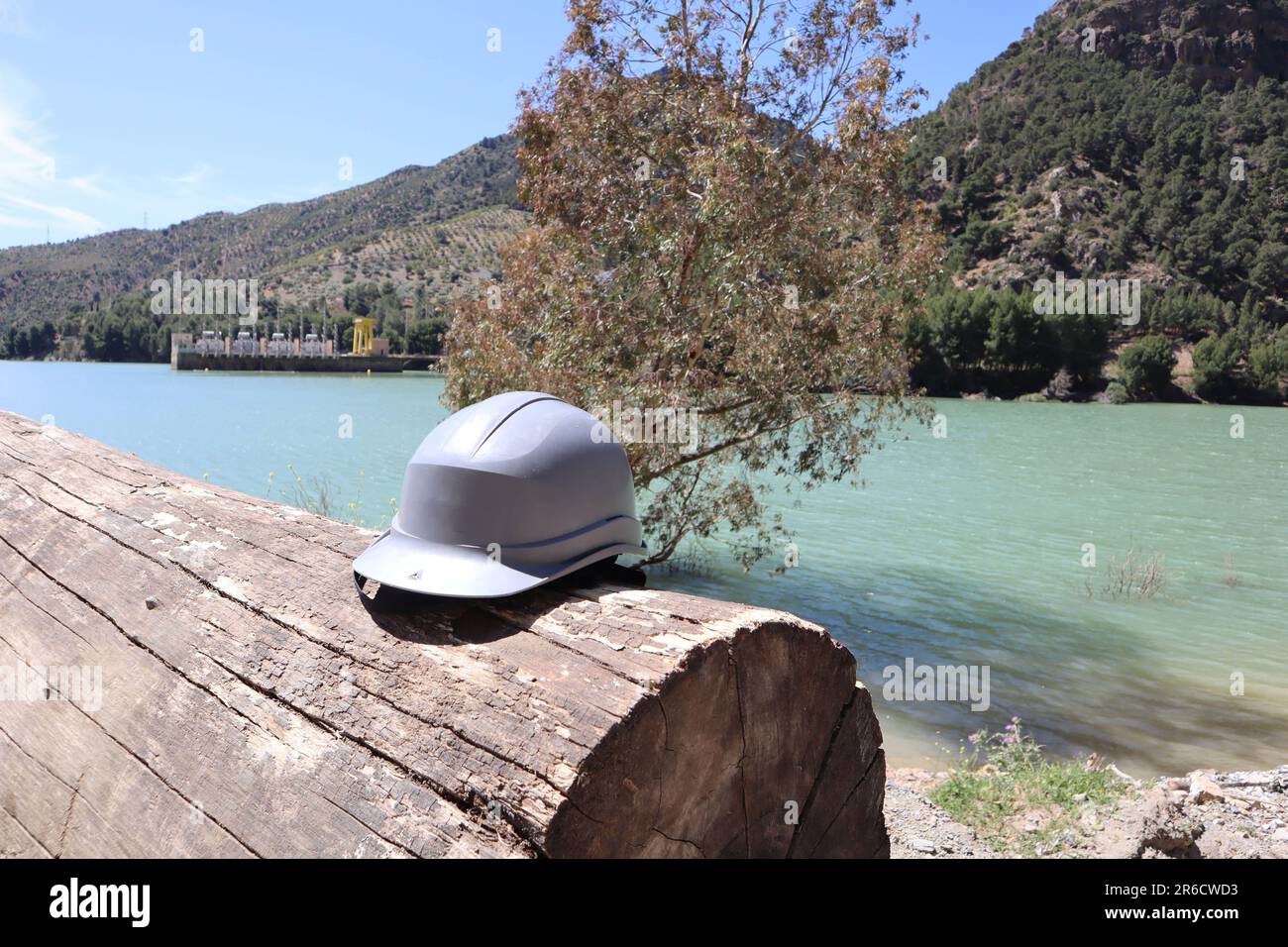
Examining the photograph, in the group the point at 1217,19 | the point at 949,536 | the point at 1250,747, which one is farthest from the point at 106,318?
the point at 1217,19

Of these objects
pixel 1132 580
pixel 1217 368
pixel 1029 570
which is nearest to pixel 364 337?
pixel 1217 368

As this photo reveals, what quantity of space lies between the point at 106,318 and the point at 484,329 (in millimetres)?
122266

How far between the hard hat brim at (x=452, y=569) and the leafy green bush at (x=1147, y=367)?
67372 mm

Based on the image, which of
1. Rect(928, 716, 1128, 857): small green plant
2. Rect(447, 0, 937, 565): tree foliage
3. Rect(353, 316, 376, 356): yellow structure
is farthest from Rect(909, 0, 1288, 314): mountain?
Rect(928, 716, 1128, 857): small green plant

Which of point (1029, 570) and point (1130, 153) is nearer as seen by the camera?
point (1029, 570)

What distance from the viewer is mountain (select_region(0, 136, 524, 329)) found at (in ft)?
407

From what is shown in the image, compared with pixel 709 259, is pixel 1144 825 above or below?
below

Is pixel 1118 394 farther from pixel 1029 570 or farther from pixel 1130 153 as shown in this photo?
pixel 1130 153

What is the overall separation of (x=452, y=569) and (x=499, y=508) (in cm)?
20

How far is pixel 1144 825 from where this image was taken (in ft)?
13.8

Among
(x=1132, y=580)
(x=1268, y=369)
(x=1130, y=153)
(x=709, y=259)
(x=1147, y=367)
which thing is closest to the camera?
(x=709, y=259)

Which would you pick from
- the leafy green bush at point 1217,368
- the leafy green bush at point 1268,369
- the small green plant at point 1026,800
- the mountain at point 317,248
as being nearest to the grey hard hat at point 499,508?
the small green plant at point 1026,800

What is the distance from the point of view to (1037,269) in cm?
8369

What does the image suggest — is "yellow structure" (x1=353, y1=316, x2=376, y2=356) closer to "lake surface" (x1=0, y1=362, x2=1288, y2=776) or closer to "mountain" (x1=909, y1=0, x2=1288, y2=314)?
"mountain" (x1=909, y1=0, x2=1288, y2=314)
